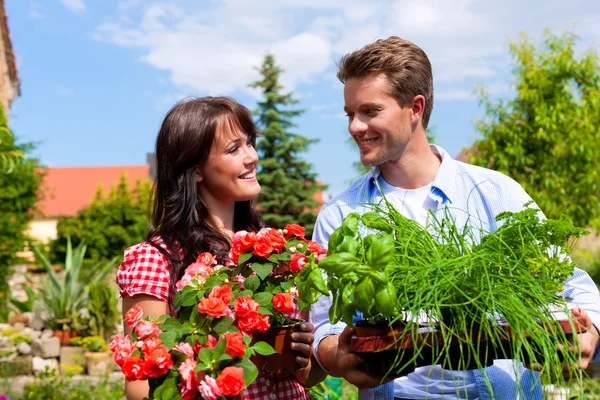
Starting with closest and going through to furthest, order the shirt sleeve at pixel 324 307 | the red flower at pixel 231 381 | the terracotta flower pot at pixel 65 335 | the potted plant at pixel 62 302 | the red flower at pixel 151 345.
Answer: the red flower at pixel 231 381 → the red flower at pixel 151 345 → the shirt sleeve at pixel 324 307 → the terracotta flower pot at pixel 65 335 → the potted plant at pixel 62 302

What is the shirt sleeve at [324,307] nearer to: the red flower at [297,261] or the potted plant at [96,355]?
the red flower at [297,261]

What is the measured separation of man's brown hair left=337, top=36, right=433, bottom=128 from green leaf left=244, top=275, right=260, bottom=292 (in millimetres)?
979

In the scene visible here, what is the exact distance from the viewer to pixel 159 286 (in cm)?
215

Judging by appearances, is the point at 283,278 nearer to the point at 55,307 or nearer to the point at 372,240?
the point at 372,240

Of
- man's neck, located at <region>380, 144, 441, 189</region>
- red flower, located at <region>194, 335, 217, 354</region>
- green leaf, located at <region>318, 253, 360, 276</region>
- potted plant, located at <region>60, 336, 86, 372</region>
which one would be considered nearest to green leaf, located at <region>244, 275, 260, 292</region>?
red flower, located at <region>194, 335, 217, 354</region>

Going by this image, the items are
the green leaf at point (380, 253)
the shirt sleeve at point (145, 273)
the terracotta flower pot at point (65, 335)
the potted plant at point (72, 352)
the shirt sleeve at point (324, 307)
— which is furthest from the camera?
the terracotta flower pot at point (65, 335)

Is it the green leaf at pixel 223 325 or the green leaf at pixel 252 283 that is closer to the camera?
the green leaf at pixel 223 325

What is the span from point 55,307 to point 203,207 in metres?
8.06

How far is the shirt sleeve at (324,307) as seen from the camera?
6.57ft

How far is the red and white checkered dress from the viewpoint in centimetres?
214

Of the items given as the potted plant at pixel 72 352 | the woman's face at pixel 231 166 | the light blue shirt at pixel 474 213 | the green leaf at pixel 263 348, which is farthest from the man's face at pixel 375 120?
the potted plant at pixel 72 352

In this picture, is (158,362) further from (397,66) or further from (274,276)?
(397,66)

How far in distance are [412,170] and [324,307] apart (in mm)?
679

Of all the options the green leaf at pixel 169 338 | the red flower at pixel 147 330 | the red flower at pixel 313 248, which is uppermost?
the red flower at pixel 313 248
